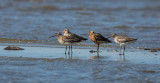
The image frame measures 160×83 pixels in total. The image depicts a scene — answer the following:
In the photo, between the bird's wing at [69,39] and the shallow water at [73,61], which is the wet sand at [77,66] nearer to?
the shallow water at [73,61]

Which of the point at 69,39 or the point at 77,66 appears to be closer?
the point at 77,66

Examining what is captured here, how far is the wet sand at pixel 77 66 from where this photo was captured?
26.3 feet

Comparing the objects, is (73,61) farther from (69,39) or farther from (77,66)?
(69,39)

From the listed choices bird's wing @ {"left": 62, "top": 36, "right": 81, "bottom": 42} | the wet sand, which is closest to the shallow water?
the wet sand

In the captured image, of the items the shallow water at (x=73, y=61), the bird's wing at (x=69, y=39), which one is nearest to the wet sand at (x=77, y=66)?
the shallow water at (x=73, y=61)

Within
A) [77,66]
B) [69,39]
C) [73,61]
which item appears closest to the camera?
[77,66]

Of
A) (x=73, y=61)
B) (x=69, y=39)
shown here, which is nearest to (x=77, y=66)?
(x=73, y=61)

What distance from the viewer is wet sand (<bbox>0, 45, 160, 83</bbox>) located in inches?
316

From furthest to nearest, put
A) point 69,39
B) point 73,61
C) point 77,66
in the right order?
point 69,39 → point 73,61 → point 77,66

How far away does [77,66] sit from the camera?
9312 mm

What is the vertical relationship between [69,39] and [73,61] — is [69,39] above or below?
above

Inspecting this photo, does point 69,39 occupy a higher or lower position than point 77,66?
higher

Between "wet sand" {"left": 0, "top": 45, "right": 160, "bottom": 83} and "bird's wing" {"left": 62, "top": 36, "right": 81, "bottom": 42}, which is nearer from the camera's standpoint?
"wet sand" {"left": 0, "top": 45, "right": 160, "bottom": 83}

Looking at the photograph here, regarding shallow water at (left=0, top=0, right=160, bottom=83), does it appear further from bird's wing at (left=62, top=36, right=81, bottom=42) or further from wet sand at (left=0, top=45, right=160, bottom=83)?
bird's wing at (left=62, top=36, right=81, bottom=42)
